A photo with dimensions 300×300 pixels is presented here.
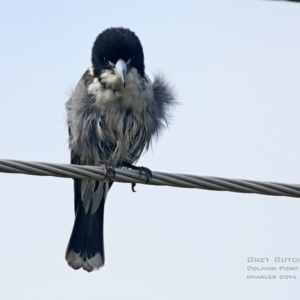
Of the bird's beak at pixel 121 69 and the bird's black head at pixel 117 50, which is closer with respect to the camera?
the bird's beak at pixel 121 69

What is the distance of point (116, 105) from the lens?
5.75 meters

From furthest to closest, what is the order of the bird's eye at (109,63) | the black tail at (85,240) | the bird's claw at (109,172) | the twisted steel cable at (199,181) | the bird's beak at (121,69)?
the black tail at (85,240) → the bird's eye at (109,63) → the bird's beak at (121,69) → the bird's claw at (109,172) → the twisted steel cable at (199,181)

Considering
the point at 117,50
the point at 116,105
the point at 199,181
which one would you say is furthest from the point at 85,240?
the point at 199,181

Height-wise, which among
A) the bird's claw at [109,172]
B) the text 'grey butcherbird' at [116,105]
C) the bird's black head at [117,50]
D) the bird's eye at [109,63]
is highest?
the bird's black head at [117,50]

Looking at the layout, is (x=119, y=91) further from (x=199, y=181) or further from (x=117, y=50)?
(x=199, y=181)

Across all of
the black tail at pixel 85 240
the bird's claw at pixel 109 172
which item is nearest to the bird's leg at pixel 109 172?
the bird's claw at pixel 109 172

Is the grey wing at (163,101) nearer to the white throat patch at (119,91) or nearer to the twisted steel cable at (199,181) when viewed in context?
the white throat patch at (119,91)

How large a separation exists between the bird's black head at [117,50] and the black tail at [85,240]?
110cm

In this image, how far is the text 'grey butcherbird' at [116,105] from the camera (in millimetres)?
5746

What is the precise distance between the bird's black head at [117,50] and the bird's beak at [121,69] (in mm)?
56

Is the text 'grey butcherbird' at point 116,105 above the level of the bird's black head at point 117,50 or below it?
below

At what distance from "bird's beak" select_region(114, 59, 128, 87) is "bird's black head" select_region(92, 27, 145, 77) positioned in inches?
2.2

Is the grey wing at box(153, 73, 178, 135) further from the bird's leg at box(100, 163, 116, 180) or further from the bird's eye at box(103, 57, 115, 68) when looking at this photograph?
the bird's leg at box(100, 163, 116, 180)

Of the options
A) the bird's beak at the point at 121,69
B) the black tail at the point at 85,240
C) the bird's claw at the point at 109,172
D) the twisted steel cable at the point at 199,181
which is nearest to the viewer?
the twisted steel cable at the point at 199,181
